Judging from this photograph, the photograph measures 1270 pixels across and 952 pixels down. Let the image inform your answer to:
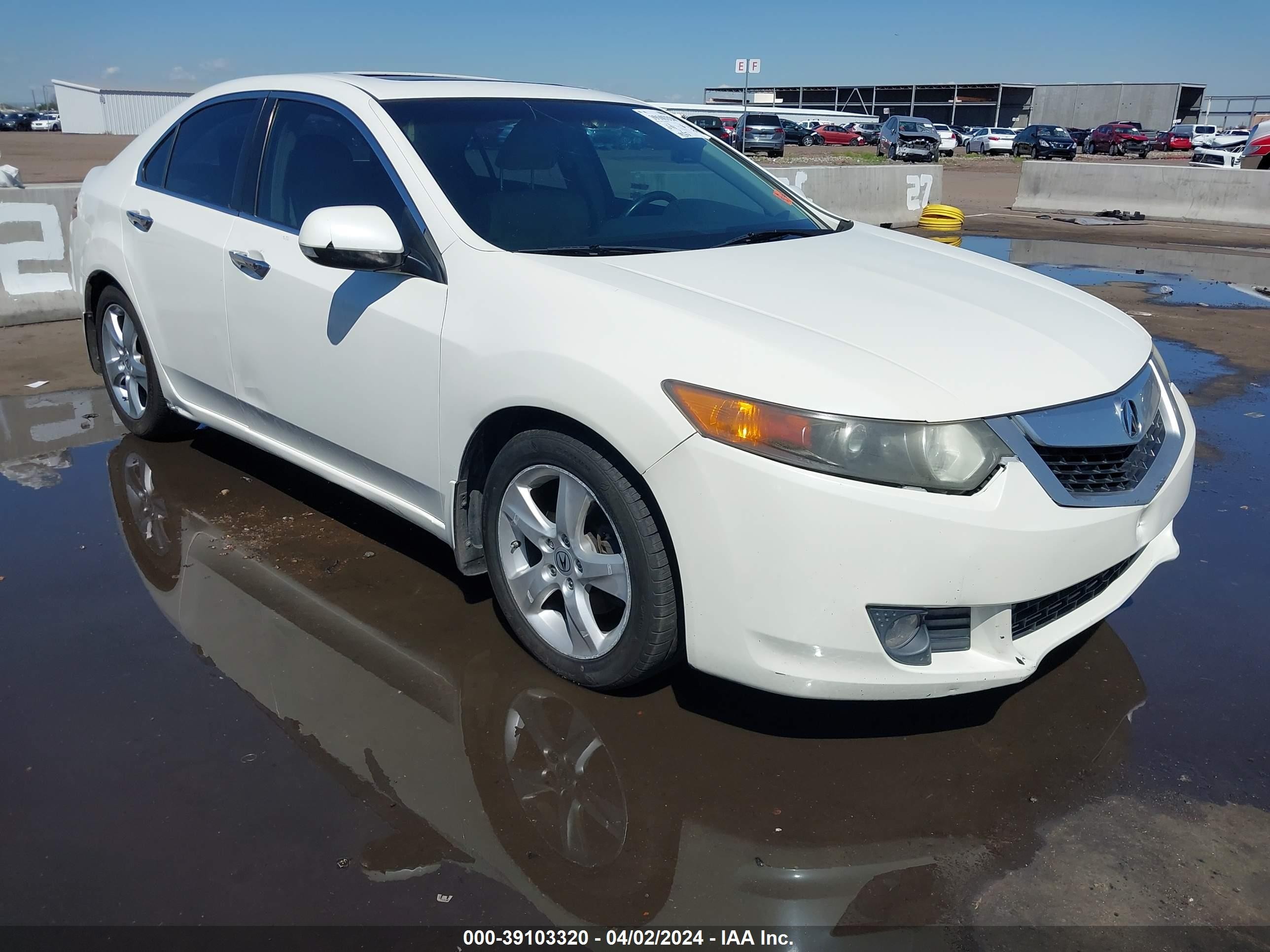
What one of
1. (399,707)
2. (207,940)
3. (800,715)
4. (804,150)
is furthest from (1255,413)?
(804,150)

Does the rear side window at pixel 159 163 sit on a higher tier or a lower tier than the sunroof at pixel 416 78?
lower

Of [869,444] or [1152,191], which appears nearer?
[869,444]

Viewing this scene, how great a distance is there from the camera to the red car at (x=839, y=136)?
185 feet

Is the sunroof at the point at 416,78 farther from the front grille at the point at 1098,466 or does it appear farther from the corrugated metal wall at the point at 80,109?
the corrugated metal wall at the point at 80,109

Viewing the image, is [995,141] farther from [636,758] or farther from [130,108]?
[636,758]

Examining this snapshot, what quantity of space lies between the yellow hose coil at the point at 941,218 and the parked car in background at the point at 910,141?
32.7m

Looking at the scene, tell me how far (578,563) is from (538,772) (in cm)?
58

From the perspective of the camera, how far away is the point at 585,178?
3.61 meters

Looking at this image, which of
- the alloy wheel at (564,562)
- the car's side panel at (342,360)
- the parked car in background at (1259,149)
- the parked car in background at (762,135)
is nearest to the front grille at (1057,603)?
the alloy wheel at (564,562)

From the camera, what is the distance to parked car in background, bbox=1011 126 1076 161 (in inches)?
1683

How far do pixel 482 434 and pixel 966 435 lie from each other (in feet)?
4.50

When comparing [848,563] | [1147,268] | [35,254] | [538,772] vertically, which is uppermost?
[848,563]

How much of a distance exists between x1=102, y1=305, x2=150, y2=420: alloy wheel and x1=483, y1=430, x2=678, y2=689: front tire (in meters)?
2.57

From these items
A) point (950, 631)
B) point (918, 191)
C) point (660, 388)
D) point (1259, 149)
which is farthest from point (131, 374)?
point (1259, 149)
